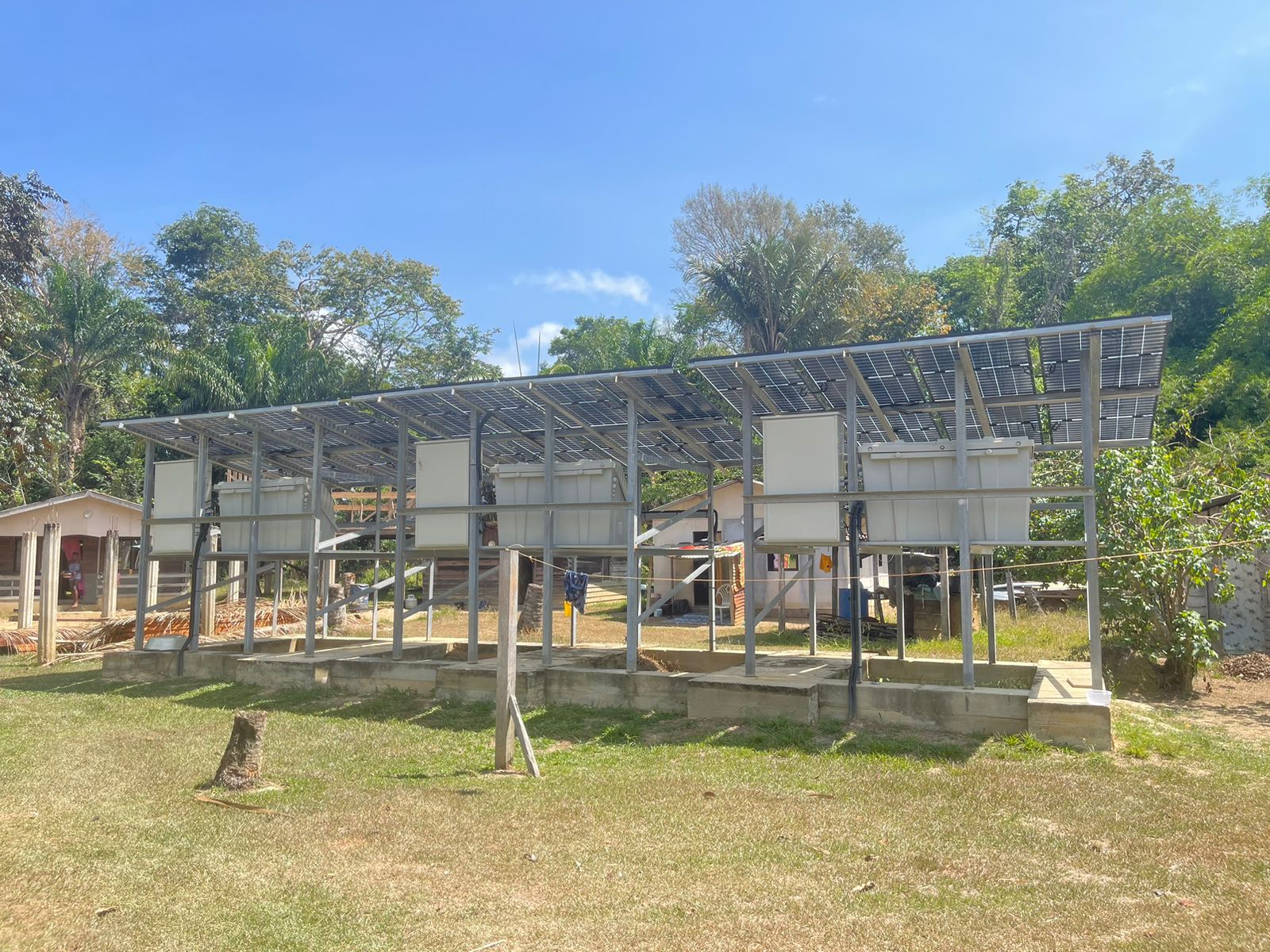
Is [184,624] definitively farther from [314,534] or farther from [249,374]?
[249,374]

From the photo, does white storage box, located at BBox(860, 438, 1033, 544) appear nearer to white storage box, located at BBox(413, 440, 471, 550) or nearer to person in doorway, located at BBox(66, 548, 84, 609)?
white storage box, located at BBox(413, 440, 471, 550)

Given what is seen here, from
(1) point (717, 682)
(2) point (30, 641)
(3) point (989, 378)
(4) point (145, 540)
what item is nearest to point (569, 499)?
(1) point (717, 682)

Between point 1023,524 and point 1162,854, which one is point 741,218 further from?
point 1162,854

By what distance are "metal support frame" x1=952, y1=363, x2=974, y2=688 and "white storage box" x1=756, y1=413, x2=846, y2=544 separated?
137 centimetres

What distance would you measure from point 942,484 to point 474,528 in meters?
6.69

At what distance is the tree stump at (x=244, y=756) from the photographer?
328 inches

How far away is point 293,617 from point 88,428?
1881 cm

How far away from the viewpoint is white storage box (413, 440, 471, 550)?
14164mm

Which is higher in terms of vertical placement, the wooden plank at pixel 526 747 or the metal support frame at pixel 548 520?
the metal support frame at pixel 548 520

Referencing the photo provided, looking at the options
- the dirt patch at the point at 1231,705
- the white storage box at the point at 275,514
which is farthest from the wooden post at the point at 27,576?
the dirt patch at the point at 1231,705

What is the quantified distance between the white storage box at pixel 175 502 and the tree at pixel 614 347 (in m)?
10.3

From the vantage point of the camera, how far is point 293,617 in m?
24.6

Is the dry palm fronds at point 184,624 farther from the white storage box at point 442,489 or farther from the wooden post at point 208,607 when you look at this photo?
the white storage box at point 442,489

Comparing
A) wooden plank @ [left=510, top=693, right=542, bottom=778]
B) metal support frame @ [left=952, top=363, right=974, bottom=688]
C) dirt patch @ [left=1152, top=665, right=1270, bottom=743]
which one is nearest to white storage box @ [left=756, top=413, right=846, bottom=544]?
metal support frame @ [left=952, top=363, right=974, bottom=688]
